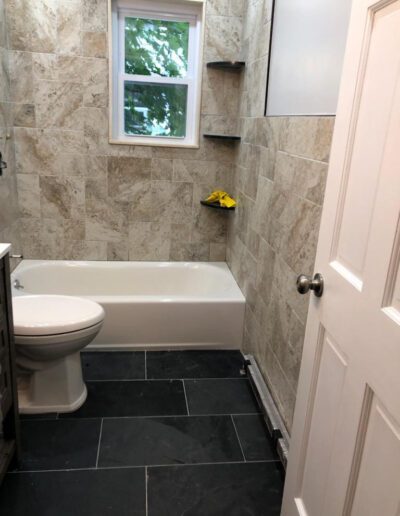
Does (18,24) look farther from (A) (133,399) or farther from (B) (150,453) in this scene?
(B) (150,453)

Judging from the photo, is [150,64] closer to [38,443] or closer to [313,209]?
[313,209]

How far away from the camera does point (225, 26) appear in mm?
2842

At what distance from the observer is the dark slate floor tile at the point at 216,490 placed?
5.19 ft

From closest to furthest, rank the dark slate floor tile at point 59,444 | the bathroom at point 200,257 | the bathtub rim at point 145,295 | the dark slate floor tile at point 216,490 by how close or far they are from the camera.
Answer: the bathroom at point 200,257 → the dark slate floor tile at point 216,490 → the dark slate floor tile at point 59,444 → the bathtub rim at point 145,295

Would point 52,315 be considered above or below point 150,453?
above

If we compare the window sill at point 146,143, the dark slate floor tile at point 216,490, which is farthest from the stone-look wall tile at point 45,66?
the dark slate floor tile at point 216,490

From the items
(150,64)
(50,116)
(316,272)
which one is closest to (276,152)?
(316,272)

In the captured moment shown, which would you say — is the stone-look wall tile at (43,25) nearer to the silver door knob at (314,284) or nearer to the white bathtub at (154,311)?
the white bathtub at (154,311)

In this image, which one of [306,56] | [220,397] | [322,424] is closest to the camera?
[322,424]

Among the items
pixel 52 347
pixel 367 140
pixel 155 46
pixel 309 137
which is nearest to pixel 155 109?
pixel 155 46

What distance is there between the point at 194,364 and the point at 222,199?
117 centimetres

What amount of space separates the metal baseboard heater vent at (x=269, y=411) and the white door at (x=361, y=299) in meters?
0.55

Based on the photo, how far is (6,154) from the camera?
2713 mm

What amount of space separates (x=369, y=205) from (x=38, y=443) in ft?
5.50
